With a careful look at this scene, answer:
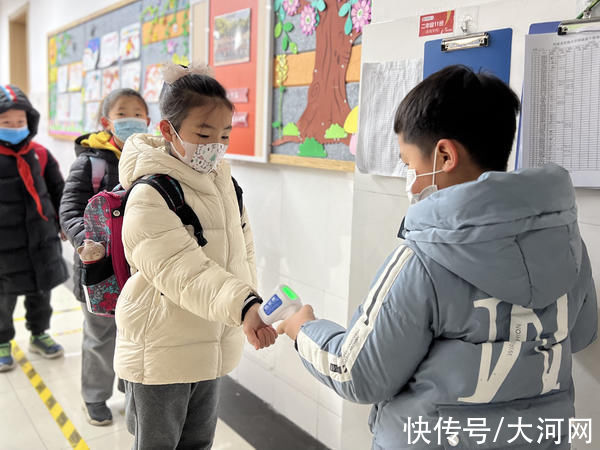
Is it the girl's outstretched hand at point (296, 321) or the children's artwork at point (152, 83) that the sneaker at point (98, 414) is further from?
the children's artwork at point (152, 83)

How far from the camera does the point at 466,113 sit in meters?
0.90

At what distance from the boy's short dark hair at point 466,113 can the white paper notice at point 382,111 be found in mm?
668

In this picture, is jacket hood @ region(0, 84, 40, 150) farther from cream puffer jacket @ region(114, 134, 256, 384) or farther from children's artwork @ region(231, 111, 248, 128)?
cream puffer jacket @ region(114, 134, 256, 384)

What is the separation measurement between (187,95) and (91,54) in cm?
350

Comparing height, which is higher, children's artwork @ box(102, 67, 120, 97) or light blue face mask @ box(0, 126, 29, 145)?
children's artwork @ box(102, 67, 120, 97)

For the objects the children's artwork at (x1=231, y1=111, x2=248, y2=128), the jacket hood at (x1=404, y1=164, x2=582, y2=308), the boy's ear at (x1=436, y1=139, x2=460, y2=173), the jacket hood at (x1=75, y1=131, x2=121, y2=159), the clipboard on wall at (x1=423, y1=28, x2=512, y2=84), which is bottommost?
the jacket hood at (x1=404, y1=164, x2=582, y2=308)

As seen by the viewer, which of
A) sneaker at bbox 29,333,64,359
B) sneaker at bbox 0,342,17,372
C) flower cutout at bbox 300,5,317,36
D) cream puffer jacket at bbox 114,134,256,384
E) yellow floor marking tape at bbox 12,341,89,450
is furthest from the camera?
sneaker at bbox 29,333,64,359

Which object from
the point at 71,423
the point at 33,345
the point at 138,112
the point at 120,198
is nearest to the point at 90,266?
the point at 120,198

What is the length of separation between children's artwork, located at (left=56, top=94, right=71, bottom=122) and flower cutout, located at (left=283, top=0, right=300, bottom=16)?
3450 mm

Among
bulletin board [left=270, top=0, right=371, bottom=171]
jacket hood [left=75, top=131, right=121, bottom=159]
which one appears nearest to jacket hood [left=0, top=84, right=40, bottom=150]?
jacket hood [left=75, top=131, right=121, bottom=159]

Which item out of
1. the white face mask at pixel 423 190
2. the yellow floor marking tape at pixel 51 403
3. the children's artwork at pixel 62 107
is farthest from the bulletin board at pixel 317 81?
the children's artwork at pixel 62 107

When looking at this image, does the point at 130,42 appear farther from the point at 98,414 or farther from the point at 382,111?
the point at 382,111

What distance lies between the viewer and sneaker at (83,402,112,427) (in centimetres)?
241

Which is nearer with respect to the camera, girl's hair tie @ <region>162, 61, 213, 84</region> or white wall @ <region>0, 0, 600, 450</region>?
white wall @ <region>0, 0, 600, 450</region>
